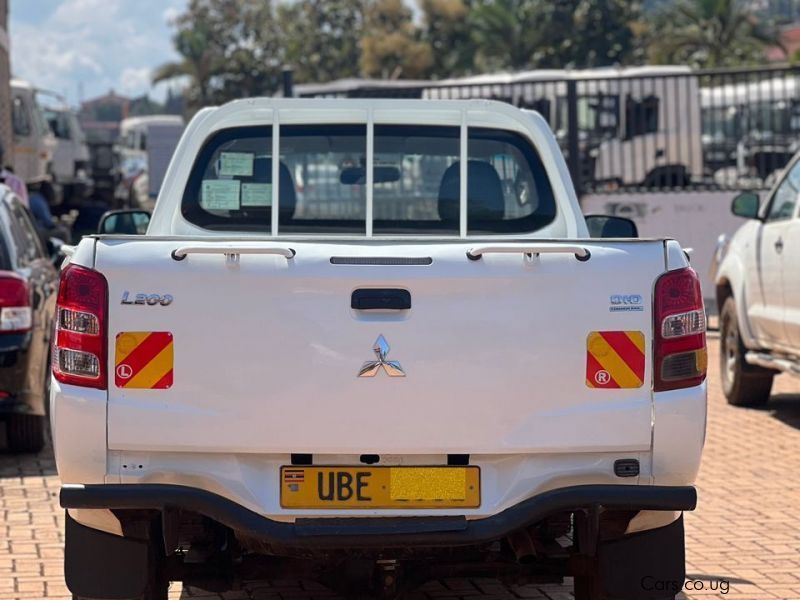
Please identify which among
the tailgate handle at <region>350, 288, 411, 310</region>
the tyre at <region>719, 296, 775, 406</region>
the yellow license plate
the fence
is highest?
the fence

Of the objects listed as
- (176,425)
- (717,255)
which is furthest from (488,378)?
(717,255)

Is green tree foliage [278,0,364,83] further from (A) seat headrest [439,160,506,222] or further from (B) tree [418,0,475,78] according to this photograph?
(A) seat headrest [439,160,506,222]

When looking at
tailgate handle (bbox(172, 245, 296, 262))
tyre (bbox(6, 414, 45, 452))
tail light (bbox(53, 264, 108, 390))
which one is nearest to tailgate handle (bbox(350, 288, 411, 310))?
tailgate handle (bbox(172, 245, 296, 262))

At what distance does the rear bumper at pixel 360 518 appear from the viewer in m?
4.48

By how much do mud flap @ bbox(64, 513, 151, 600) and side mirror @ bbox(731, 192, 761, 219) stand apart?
21.7ft

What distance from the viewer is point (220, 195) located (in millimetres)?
6371

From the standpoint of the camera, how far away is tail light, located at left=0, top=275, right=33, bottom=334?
28.6ft

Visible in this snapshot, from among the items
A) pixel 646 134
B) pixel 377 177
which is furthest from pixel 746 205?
pixel 646 134

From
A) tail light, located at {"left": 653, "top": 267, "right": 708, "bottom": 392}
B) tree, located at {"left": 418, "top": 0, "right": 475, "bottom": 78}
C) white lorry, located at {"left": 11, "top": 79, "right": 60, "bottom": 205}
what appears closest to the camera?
tail light, located at {"left": 653, "top": 267, "right": 708, "bottom": 392}

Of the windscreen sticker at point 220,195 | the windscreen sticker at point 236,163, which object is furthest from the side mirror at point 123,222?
the windscreen sticker at point 236,163

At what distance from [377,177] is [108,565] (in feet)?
8.25

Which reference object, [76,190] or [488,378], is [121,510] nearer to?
[488,378]

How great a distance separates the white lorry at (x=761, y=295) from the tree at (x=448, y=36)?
4679cm

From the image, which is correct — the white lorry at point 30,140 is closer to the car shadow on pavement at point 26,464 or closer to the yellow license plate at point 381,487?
the car shadow on pavement at point 26,464
